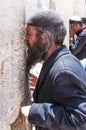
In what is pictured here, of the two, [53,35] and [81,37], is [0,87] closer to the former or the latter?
[53,35]

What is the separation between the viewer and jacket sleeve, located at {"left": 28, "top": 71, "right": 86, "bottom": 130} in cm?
195

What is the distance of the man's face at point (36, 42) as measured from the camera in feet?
7.15

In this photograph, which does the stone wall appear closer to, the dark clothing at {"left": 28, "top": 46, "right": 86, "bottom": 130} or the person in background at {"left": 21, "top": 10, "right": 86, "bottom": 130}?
the person in background at {"left": 21, "top": 10, "right": 86, "bottom": 130}

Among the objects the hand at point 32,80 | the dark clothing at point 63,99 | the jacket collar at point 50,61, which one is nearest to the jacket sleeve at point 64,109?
the dark clothing at point 63,99

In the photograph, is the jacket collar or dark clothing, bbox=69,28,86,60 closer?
the jacket collar

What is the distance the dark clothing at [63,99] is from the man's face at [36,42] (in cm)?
14

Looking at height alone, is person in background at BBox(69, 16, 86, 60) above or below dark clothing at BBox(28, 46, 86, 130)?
below

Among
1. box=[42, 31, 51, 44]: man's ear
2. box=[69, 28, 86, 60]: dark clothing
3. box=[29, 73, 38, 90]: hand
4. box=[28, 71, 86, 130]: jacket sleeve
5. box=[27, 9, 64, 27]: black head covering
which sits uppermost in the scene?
box=[27, 9, 64, 27]: black head covering

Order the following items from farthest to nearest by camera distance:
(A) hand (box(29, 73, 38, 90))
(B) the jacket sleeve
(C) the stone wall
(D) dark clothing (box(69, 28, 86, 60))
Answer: (D) dark clothing (box(69, 28, 86, 60)) → (A) hand (box(29, 73, 38, 90)) → (C) the stone wall → (B) the jacket sleeve

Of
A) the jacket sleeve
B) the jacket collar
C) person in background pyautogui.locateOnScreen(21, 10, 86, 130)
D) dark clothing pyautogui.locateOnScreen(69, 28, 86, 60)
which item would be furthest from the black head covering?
dark clothing pyautogui.locateOnScreen(69, 28, 86, 60)

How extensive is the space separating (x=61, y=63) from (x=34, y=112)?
33 centimetres

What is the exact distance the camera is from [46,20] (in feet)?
7.08

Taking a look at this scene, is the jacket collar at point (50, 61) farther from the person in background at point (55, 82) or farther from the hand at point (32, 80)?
the hand at point (32, 80)

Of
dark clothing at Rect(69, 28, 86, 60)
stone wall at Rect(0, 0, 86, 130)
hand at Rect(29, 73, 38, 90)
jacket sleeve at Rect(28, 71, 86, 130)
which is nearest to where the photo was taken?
jacket sleeve at Rect(28, 71, 86, 130)
